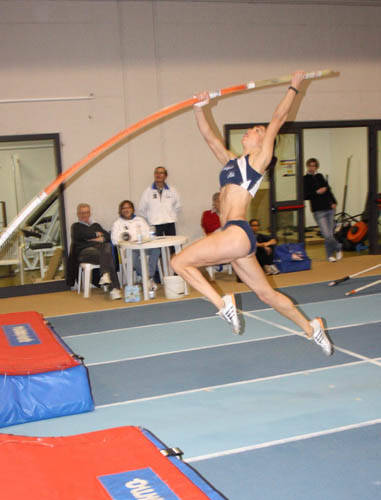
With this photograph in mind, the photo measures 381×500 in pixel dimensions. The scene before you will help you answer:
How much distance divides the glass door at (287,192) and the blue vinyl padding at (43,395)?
20.1 feet

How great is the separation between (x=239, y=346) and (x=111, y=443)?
2.35m

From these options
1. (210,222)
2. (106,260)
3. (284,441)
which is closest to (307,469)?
(284,441)

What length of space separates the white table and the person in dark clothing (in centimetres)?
269

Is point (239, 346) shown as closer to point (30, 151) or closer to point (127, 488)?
point (127, 488)

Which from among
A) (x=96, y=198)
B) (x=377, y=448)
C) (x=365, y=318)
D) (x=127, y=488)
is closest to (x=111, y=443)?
(x=127, y=488)

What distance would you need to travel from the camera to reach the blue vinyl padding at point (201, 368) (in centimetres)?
400

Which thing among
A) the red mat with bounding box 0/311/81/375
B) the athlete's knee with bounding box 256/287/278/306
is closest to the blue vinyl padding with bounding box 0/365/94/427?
the red mat with bounding box 0/311/81/375

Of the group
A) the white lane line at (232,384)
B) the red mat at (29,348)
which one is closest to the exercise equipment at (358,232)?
the white lane line at (232,384)

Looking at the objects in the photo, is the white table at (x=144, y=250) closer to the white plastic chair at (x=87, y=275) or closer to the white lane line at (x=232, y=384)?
the white plastic chair at (x=87, y=275)

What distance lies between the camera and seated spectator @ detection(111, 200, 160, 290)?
7443 mm

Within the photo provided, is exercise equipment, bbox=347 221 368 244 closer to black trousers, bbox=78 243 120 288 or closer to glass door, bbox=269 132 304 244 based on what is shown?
glass door, bbox=269 132 304 244

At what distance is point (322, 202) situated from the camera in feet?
29.5

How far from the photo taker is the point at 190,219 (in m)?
8.76

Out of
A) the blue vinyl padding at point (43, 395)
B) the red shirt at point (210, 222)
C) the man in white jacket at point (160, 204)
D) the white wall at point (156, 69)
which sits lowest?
the blue vinyl padding at point (43, 395)
